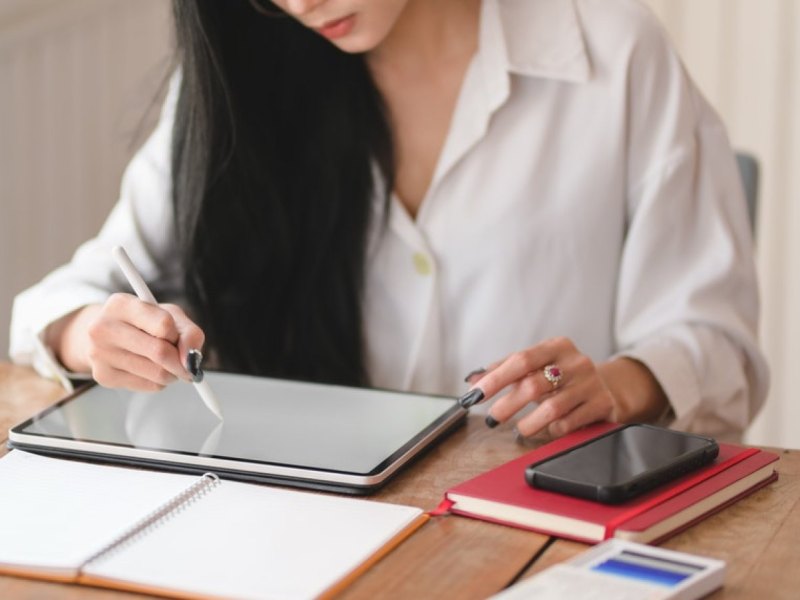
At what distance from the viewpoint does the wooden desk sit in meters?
0.90

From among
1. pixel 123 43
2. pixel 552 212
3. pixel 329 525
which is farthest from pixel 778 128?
pixel 329 525

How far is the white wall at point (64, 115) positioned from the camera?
2568 mm

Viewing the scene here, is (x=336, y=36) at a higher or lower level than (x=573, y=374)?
higher

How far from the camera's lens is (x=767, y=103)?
2514 millimetres

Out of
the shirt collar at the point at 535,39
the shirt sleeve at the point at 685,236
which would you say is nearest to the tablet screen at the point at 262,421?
the shirt sleeve at the point at 685,236

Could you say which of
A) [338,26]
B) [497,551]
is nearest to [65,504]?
[497,551]

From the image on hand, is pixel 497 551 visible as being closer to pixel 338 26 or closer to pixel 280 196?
pixel 338 26

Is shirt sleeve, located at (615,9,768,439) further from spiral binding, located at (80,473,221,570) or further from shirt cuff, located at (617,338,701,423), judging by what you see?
spiral binding, located at (80,473,221,570)

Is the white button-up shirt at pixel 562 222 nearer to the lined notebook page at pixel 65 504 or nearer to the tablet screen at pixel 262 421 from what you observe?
the tablet screen at pixel 262 421

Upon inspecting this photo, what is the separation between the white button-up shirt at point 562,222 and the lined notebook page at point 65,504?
0.38 meters

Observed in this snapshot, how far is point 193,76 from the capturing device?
1567mm

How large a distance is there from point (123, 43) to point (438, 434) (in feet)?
5.63

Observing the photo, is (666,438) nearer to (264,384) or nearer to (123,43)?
(264,384)

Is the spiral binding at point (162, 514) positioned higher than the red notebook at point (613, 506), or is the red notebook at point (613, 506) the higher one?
the spiral binding at point (162, 514)
